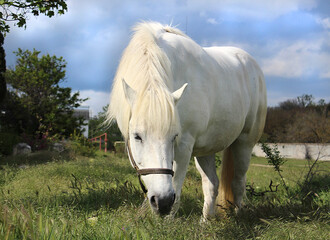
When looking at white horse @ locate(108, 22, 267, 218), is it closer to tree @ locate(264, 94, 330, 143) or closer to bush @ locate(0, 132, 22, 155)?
bush @ locate(0, 132, 22, 155)

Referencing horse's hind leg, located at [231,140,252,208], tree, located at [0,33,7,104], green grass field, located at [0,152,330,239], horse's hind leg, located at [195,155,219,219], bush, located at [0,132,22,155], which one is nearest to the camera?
green grass field, located at [0,152,330,239]

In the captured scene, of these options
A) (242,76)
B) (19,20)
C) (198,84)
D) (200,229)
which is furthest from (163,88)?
(19,20)

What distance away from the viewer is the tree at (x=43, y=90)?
2160 cm

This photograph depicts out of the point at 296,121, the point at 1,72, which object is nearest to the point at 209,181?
the point at 1,72

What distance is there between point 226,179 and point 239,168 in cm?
28

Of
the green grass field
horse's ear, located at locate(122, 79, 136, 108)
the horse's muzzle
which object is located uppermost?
horse's ear, located at locate(122, 79, 136, 108)

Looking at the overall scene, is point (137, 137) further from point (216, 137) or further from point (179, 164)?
point (216, 137)

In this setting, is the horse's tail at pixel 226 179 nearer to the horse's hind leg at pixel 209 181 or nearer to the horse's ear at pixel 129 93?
the horse's hind leg at pixel 209 181

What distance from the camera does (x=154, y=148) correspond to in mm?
2336

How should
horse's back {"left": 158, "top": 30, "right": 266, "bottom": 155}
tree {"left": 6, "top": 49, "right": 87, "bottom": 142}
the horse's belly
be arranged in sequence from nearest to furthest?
horse's back {"left": 158, "top": 30, "right": 266, "bottom": 155}, the horse's belly, tree {"left": 6, "top": 49, "right": 87, "bottom": 142}

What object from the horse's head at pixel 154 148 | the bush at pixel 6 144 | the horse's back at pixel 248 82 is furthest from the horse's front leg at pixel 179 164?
the bush at pixel 6 144

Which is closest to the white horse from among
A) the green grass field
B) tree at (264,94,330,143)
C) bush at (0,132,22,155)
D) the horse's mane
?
the horse's mane

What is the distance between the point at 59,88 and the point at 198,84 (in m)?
22.4

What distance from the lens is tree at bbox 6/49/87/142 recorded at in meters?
21.6
